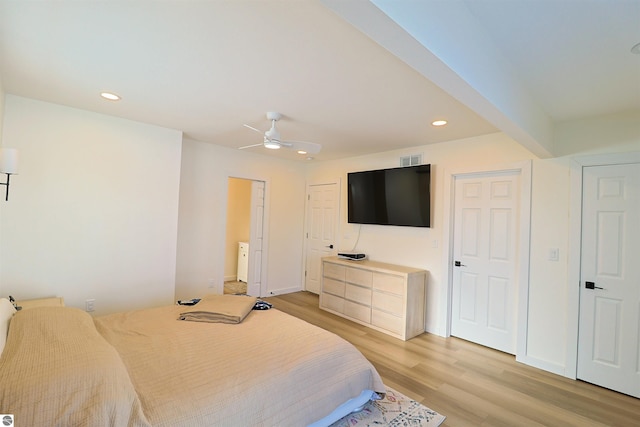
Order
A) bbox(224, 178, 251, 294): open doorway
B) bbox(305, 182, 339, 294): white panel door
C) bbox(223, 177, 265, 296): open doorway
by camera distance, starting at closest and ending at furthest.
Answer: bbox(305, 182, 339, 294): white panel door, bbox(223, 177, 265, 296): open doorway, bbox(224, 178, 251, 294): open doorway

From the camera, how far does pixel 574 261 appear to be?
276 cm

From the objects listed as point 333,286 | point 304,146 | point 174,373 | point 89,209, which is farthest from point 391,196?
point 89,209

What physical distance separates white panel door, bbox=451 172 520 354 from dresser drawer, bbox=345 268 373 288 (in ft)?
3.56

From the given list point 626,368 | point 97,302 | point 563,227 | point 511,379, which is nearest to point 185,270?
point 97,302

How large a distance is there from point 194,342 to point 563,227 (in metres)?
3.47

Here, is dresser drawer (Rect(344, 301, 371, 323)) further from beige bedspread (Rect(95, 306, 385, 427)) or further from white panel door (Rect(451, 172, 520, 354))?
beige bedspread (Rect(95, 306, 385, 427))

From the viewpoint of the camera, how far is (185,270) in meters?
4.11

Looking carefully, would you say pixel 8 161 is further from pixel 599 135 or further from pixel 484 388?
pixel 599 135

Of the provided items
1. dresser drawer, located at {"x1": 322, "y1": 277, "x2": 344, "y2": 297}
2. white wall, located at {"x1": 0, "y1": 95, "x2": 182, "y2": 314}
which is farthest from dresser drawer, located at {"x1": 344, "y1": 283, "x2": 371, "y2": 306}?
white wall, located at {"x1": 0, "y1": 95, "x2": 182, "y2": 314}

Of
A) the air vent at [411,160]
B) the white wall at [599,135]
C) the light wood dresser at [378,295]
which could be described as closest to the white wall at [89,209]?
the light wood dresser at [378,295]

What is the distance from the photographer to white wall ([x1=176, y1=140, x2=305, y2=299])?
4121mm

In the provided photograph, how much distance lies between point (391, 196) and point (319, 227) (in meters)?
1.68

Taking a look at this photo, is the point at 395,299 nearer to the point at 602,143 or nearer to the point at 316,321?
the point at 316,321

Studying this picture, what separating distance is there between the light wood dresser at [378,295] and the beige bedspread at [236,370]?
1.58 metres
